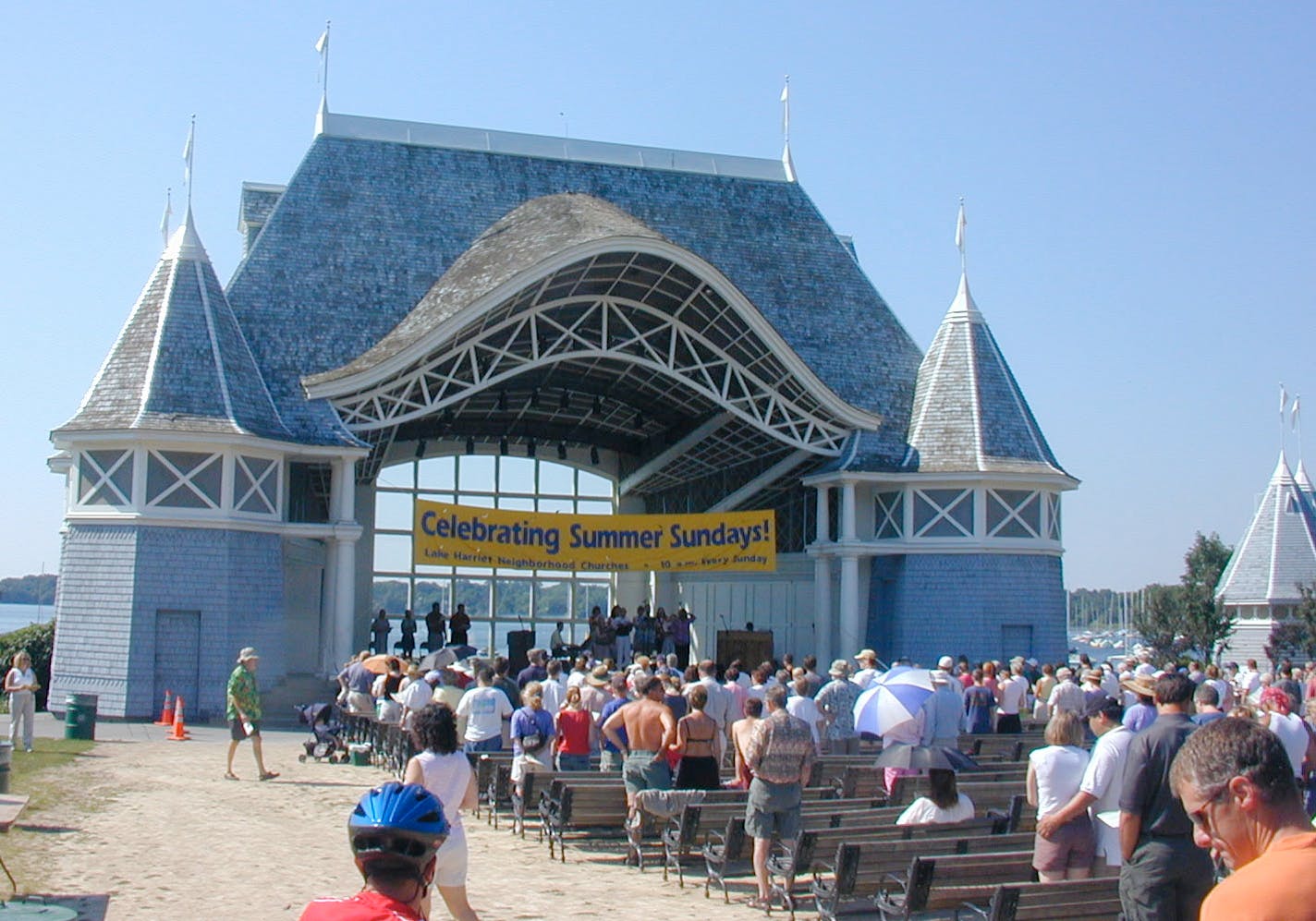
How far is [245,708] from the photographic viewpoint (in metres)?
16.2

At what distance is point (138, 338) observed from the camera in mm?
25125

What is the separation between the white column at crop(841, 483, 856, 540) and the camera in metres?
29.2

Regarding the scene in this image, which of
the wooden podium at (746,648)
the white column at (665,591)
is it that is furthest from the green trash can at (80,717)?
the white column at (665,591)

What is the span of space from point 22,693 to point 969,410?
1928cm

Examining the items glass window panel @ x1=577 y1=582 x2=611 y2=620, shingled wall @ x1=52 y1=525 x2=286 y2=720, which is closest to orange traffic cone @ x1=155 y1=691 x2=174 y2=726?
shingled wall @ x1=52 y1=525 x2=286 y2=720

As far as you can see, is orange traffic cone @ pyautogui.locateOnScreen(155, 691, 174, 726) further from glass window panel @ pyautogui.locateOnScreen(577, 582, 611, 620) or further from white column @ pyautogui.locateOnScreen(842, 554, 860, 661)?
glass window panel @ pyautogui.locateOnScreen(577, 582, 611, 620)

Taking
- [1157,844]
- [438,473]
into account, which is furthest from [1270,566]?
[1157,844]

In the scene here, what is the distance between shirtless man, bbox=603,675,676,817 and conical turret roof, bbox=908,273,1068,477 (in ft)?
58.2

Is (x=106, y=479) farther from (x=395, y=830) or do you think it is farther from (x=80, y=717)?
(x=395, y=830)

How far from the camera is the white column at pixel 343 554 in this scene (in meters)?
25.7

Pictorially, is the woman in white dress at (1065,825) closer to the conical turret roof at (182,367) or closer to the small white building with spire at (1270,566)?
the conical turret roof at (182,367)


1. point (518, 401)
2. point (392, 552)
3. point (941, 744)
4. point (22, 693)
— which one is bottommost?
point (941, 744)

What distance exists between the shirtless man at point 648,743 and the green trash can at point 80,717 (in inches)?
434

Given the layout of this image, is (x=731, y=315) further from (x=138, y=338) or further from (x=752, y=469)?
(x=138, y=338)
